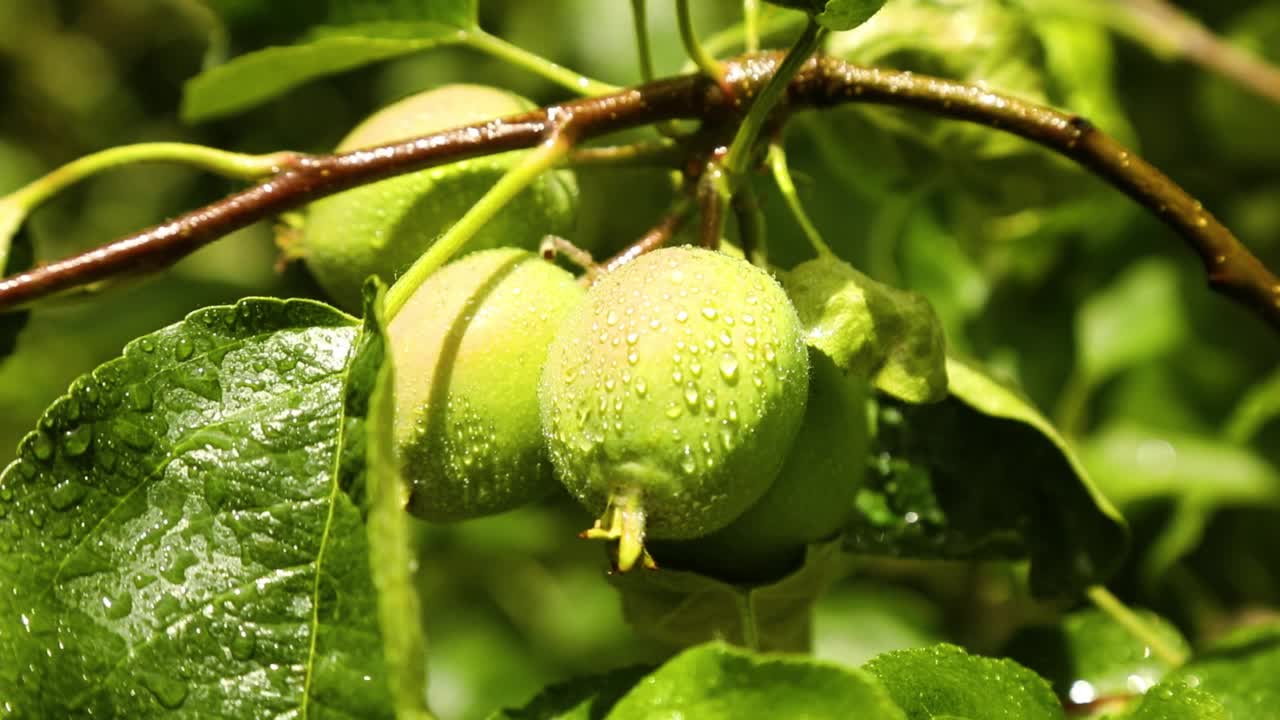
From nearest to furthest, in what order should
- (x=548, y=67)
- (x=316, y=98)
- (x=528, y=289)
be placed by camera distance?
1. (x=528, y=289)
2. (x=548, y=67)
3. (x=316, y=98)

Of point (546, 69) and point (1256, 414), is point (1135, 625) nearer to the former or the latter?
point (1256, 414)

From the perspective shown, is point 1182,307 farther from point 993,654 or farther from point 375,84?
point 375,84

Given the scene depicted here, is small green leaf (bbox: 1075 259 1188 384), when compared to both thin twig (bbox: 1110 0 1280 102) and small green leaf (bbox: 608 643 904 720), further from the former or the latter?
small green leaf (bbox: 608 643 904 720)

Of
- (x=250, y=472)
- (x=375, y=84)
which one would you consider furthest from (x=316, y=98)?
(x=250, y=472)

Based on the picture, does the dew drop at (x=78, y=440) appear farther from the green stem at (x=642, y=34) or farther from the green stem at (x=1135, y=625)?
the green stem at (x=1135, y=625)

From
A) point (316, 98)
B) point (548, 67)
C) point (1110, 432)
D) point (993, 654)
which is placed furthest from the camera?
point (316, 98)

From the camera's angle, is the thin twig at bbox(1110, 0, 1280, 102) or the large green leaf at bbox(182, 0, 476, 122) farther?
the thin twig at bbox(1110, 0, 1280, 102)

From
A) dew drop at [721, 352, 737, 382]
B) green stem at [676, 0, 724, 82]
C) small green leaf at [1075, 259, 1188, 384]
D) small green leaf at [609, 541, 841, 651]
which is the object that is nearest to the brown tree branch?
green stem at [676, 0, 724, 82]
